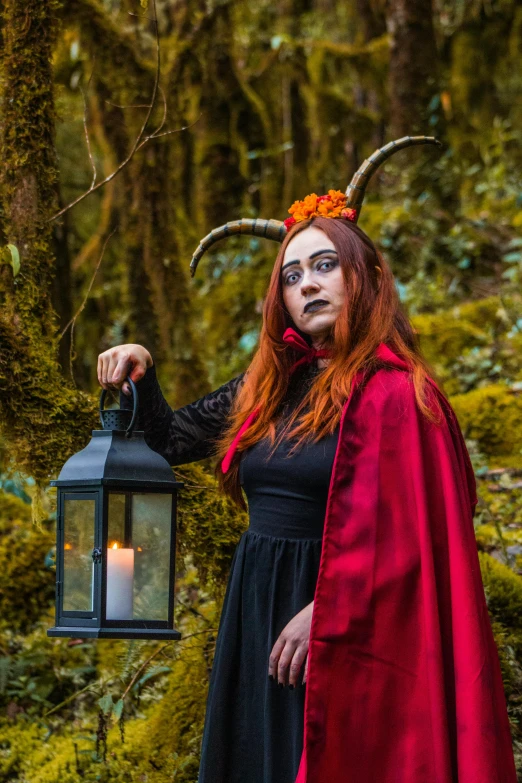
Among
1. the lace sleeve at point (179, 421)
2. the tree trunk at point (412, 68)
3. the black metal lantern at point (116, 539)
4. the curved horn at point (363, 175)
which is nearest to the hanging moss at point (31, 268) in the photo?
the lace sleeve at point (179, 421)

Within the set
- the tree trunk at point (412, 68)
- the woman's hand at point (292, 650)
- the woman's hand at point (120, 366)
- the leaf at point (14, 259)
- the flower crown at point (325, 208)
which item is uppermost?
the tree trunk at point (412, 68)

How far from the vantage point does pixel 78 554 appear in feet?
7.85

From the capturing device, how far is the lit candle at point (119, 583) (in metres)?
2.32

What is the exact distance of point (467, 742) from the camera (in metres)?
2.10

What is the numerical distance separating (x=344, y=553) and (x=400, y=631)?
0.22 m

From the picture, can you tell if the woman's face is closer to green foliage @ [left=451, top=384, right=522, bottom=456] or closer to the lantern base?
the lantern base

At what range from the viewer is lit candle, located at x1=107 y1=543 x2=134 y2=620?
2.32 meters

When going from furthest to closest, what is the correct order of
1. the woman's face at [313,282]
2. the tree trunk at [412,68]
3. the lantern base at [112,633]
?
the tree trunk at [412,68] < the woman's face at [313,282] < the lantern base at [112,633]

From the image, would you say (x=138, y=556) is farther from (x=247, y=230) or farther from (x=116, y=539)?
(x=247, y=230)

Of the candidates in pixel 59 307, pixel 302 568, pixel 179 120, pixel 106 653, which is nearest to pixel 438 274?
pixel 179 120

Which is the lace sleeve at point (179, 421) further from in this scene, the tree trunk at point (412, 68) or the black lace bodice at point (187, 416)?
the tree trunk at point (412, 68)

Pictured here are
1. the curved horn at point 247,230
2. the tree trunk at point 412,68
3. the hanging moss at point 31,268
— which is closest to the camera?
the hanging moss at point 31,268

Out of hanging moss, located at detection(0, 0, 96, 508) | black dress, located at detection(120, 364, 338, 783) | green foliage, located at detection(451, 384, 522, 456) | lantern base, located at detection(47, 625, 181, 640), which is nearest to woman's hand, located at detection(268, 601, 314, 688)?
black dress, located at detection(120, 364, 338, 783)

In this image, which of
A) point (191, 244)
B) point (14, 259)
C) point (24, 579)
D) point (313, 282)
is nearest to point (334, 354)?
point (313, 282)
